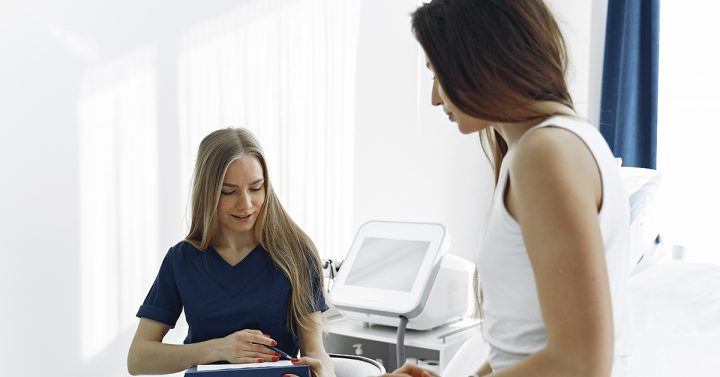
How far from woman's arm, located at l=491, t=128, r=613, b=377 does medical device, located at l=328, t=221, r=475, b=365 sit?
61.9 inches

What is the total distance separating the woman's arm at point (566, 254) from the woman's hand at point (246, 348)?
1.04 m

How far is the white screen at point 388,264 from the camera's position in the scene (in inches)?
94.7

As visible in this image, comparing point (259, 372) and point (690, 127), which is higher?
point (690, 127)

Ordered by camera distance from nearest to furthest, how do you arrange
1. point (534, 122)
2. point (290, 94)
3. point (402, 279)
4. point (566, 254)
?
point (566, 254)
point (534, 122)
point (402, 279)
point (290, 94)

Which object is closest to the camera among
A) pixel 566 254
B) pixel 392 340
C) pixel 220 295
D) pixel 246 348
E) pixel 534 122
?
pixel 566 254

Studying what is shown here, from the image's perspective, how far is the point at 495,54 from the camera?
763 millimetres

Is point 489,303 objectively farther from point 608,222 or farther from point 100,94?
point 100,94

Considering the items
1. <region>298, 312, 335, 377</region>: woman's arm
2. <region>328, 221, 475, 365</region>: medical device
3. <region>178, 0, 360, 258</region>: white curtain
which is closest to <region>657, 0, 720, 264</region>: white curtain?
<region>328, 221, 475, 365</region>: medical device

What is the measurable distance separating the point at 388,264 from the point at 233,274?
76 cm

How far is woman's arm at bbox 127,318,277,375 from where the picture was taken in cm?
167

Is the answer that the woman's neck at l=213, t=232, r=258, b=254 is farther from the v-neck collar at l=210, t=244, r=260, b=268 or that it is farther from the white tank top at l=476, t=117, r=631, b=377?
the white tank top at l=476, t=117, r=631, b=377

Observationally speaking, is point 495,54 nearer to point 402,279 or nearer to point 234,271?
point 234,271

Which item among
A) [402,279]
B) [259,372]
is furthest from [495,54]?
[402,279]

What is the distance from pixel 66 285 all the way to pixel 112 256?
186 millimetres
